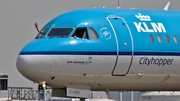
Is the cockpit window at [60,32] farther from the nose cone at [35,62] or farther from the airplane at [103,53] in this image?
the nose cone at [35,62]

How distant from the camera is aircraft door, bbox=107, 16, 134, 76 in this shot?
108ft

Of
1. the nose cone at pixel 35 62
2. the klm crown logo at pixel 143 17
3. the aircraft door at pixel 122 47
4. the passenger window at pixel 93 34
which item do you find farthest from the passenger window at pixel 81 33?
the klm crown logo at pixel 143 17

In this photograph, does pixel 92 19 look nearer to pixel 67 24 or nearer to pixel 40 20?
pixel 67 24

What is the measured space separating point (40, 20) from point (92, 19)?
17.5 m

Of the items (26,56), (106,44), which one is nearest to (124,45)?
(106,44)

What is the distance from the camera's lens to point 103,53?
32.5m

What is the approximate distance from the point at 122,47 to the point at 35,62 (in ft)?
11.0

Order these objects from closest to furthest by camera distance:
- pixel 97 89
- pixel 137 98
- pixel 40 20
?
pixel 97 89 < pixel 137 98 < pixel 40 20

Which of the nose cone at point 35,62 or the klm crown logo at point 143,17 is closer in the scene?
the nose cone at point 35,62

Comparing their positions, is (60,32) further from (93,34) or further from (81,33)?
(93,34)

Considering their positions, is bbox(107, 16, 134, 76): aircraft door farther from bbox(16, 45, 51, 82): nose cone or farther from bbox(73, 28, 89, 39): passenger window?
bbox(16, 45, 51, 82): nose cone

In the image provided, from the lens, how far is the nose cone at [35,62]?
3152cm

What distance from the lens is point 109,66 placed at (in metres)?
32.7

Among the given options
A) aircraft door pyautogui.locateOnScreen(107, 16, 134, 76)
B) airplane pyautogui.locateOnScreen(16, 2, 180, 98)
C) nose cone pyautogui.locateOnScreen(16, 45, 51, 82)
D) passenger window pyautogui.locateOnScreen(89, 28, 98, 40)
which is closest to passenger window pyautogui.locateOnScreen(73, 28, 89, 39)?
airplane pyautogui.locateOnScreen(16, 2, 180, 98)
